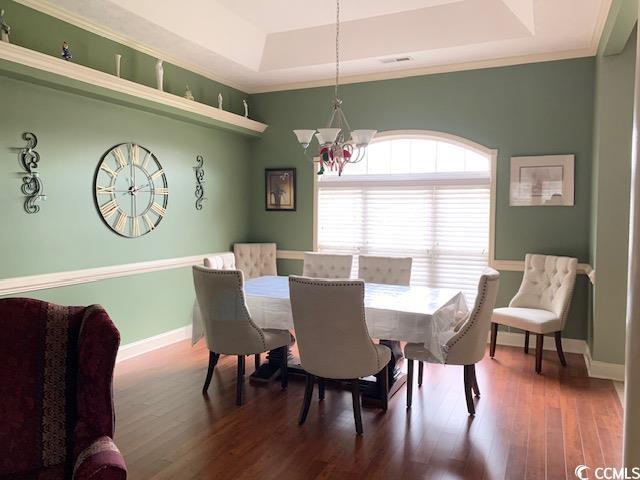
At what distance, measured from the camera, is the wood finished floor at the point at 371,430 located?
2775 millimetres

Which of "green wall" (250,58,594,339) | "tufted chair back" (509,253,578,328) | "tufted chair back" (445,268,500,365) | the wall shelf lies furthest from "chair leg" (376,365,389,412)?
the wall shelf

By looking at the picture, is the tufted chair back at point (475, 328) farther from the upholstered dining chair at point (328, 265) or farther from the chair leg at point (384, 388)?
the upholstered dining chair at point (328, 265)

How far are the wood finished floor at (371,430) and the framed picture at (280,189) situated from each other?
2.61 metres

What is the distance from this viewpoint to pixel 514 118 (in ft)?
16.9

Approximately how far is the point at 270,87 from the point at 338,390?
4.04 meters

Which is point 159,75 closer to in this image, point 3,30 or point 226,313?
point 3,30

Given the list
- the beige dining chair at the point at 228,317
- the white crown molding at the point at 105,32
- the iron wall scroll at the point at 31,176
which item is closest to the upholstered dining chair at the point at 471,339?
the beige dining chair at the point at 228,317

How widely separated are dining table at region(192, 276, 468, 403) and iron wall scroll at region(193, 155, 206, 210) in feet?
5.20

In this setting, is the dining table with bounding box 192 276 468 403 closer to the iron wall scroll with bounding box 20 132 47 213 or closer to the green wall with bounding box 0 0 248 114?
the iron wall scroll with bounding box 20 132 47 213

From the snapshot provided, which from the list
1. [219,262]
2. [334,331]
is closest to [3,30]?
[219,262]

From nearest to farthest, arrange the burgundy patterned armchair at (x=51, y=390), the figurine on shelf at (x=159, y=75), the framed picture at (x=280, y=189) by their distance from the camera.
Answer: the burgundy patterned armchair at (x=51, y=390) < the figurine on shelf at (x=159, y=75) < the framed picture at (x=280, y=189)

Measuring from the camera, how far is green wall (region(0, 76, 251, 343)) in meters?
3.74

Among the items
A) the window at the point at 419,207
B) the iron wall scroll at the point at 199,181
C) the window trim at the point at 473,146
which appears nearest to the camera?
the window trim at the point at 473,146

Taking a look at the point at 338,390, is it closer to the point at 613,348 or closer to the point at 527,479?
the point at 527,479
